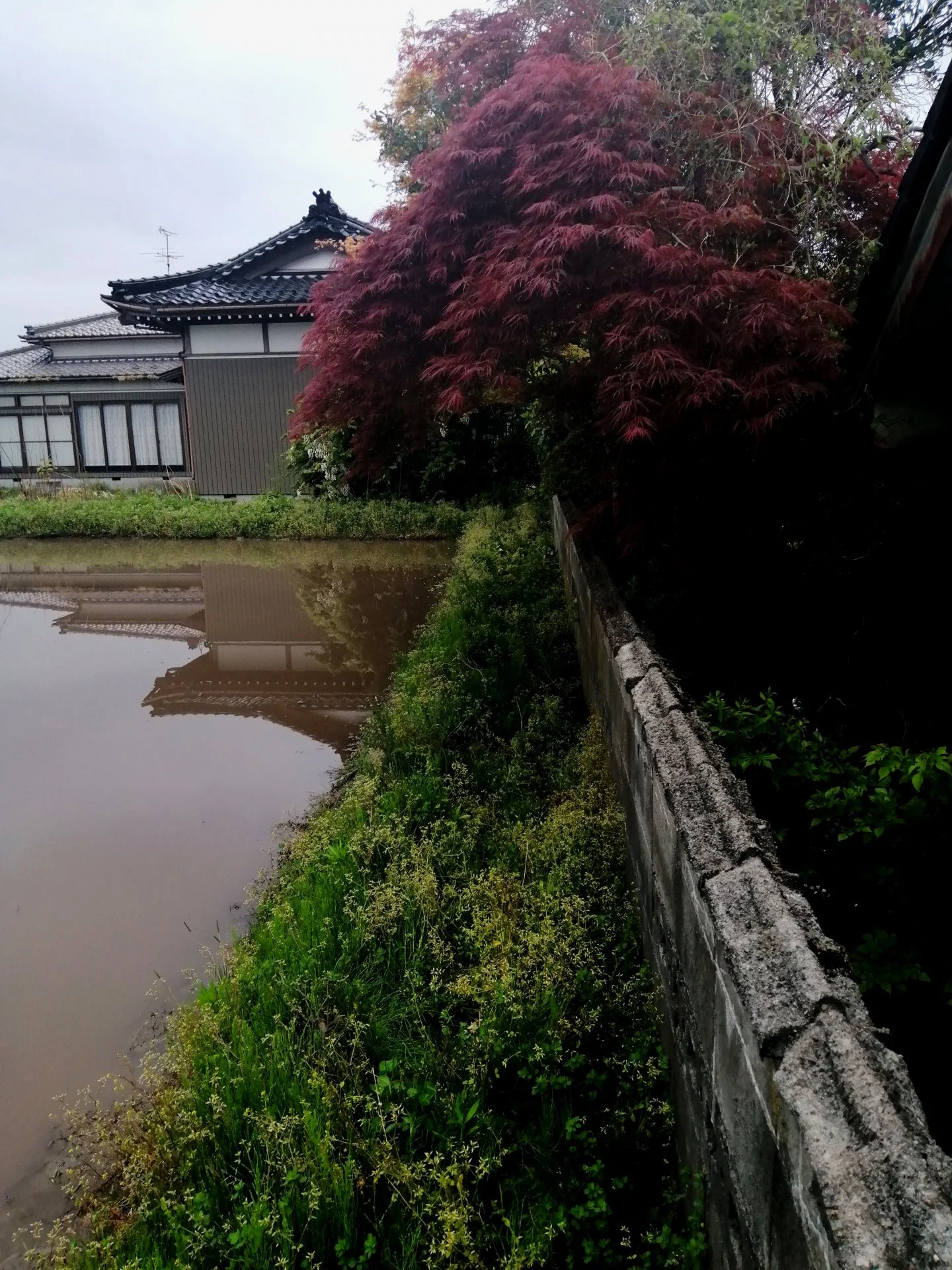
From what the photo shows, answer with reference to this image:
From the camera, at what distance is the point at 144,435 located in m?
21.9

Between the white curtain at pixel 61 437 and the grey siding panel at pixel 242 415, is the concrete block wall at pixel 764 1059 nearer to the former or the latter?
the grey siding panel at pixel 242 415

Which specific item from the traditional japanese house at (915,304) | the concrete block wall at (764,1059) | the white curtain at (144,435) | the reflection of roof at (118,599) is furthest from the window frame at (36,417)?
the concrete block wall at (764,1059)

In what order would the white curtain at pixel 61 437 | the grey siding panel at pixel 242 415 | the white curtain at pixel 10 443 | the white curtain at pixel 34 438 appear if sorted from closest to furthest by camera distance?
the grey siding panel at pixel 242 415 < the white curtain at pixel 61 437 < the white curtain at pixel 34 438 < the white curtain at pixel 10 443

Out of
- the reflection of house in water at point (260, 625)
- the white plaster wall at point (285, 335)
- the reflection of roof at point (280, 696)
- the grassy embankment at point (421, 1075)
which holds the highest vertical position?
the white plaster wall at point (285, 335)

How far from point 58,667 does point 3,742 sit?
205 cm

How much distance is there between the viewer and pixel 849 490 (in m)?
4.34

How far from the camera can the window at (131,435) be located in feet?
71.2

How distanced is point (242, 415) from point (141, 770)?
1417 centimetres

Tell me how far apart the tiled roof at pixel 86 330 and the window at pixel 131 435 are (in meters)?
2.72

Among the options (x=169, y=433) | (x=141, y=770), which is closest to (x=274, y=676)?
(x=141, y=770)

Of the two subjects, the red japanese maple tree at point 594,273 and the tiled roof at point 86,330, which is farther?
the tiled roof at point 86,330

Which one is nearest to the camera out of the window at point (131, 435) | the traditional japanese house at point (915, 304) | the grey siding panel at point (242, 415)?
the traditional japanese house at point (915, 304)

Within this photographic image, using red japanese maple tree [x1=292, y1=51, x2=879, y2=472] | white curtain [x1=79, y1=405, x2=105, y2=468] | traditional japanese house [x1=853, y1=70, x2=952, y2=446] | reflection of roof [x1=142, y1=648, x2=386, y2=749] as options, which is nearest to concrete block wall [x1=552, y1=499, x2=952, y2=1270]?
traditional japanese house [x1=853, y1=70, x2=952, y2=446]

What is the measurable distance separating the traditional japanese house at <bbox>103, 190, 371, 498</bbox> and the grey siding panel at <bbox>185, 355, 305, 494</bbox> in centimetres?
1
